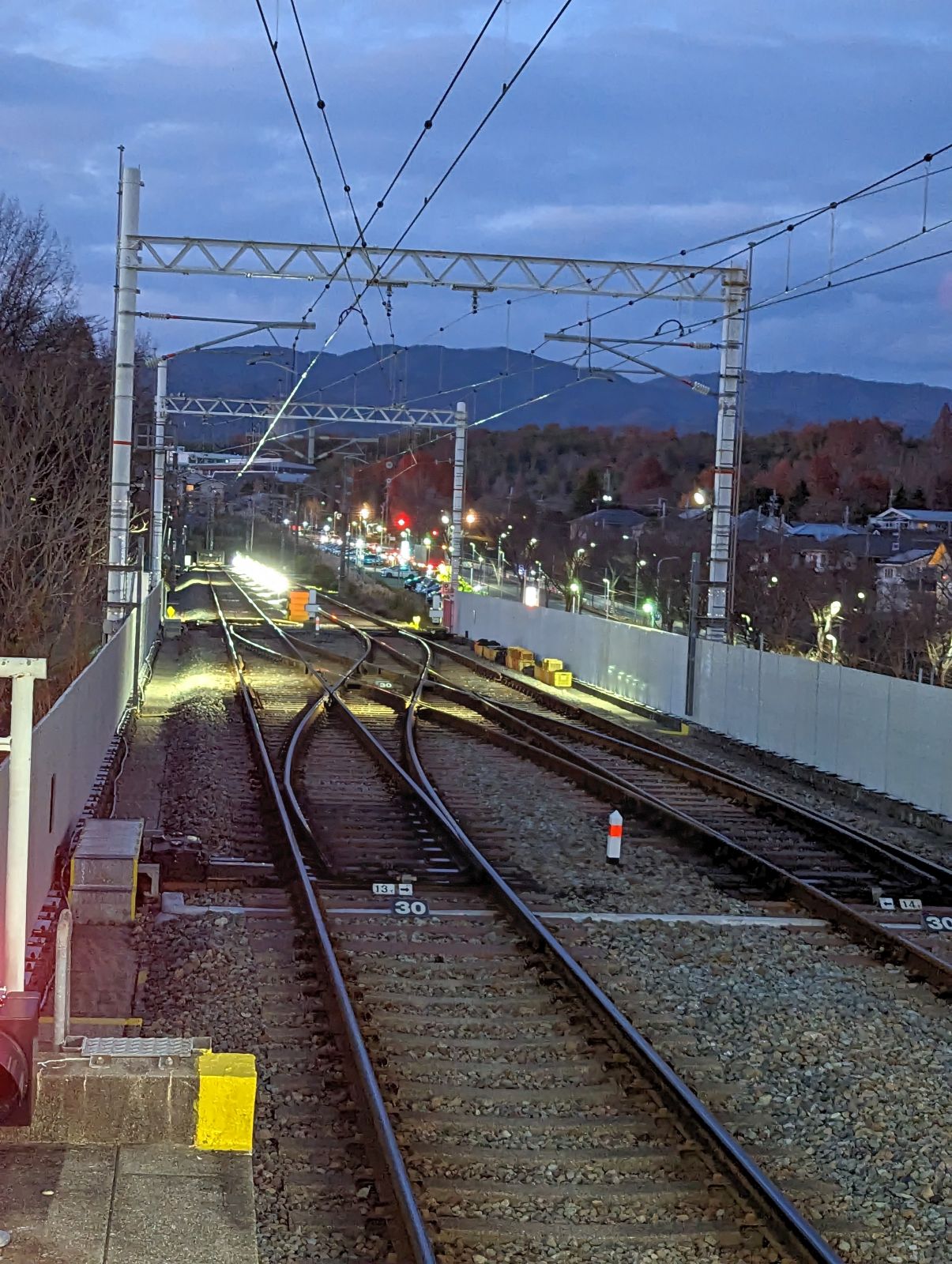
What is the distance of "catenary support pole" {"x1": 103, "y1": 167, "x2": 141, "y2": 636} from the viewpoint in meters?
21.9

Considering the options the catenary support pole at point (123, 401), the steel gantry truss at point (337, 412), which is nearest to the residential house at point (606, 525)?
the steel gantry truss at point (337, 412)

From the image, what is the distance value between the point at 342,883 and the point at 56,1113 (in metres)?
5.86

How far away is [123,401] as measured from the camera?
72.9 feet

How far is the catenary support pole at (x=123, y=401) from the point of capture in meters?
21.9

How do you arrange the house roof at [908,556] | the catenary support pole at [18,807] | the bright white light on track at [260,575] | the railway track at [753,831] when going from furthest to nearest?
the bright white light on track at [260,575] < the house roof at [908,556] < the railway track at [753,831] < the catenary support pole at [18,807]

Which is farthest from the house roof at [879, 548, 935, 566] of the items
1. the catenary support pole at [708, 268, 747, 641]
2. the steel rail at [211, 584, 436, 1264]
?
the steel rail at [211, 584, 436, 1264]

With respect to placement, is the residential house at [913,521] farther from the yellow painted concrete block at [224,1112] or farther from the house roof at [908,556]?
the yellow painted concrete block at [224,1112]

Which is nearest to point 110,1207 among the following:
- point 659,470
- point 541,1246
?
point 541,1246

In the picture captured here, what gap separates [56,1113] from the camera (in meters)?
5.35

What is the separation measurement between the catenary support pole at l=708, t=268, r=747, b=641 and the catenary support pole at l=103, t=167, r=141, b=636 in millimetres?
9181

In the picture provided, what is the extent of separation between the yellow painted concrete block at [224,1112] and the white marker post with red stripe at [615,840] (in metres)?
7.18

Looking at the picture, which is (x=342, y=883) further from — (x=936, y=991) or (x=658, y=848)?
(x=936, y=991)

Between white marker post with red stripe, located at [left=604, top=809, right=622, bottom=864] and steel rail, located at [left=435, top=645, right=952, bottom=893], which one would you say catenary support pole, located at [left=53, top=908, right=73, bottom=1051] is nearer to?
white marker post with red stripe, located at [left=604, top=809, right=622, bottom=864]

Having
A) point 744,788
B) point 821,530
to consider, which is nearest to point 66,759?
point 744,788
